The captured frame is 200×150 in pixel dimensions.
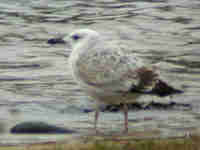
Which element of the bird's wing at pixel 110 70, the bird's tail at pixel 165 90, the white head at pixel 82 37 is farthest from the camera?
the bird's tail at pixel 165 90

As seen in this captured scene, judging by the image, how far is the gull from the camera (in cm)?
796

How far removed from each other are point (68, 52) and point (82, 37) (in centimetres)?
483

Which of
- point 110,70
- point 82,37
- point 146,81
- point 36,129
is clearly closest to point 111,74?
point 110,70

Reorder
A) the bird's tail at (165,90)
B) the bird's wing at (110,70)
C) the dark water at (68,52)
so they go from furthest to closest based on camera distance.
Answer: the bird's tail at (165,90) < the dark water at (68,52) < the bird's wing at (110,70)

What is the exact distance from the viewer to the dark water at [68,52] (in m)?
9.41

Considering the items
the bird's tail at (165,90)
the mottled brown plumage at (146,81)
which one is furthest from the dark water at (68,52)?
the mottled brown plumage at (146,81)

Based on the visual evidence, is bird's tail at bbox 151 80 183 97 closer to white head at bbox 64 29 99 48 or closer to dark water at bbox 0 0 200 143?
dark water at bbox 0 0 200 143

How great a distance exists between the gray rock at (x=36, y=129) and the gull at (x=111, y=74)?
19.9 inches

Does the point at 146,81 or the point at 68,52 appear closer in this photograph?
the point at 146,81

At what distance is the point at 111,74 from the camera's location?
7.98 meters

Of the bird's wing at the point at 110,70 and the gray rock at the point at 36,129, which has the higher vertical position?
the bird's wing at the point at 110,70

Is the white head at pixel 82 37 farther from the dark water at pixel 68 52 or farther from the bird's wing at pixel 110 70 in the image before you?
the dark water at pixel 68 52

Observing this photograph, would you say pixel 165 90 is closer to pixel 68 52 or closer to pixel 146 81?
pixel 146 81

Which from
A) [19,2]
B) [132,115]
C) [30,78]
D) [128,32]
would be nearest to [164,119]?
[132,115]
